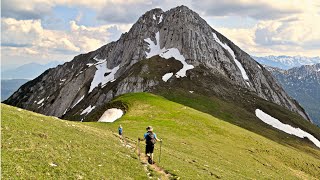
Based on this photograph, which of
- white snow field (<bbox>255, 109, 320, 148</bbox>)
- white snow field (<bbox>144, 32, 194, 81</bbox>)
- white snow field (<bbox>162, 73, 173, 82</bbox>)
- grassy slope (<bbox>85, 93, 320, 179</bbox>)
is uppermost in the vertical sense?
Answer: white snow field (<bbox>144, 32, 194, 81</bbox>)

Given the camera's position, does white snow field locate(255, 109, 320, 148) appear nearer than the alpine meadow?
No

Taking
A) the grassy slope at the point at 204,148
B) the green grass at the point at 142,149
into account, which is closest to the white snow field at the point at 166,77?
the grassy slope at the point at 204,148

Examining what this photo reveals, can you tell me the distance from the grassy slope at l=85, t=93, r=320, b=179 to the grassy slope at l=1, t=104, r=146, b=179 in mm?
5490

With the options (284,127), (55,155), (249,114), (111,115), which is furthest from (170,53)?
(55,155)

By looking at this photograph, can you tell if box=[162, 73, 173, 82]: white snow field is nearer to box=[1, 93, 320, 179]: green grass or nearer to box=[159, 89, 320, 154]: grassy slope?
box=[159, 89, 320, 154]: grassy slope

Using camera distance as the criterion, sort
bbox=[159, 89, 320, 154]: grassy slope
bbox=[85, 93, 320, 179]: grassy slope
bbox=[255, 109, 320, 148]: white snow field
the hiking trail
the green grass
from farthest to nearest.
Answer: bbox=[255, 109, 320, 148]: white snow field < bbox=[159, 89, 320, 154]: grassy slope < bbox=[85, 93, 320, 179]: grassy slope < the hiking trail < the green grass

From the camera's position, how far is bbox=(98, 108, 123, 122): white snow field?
74.6 m

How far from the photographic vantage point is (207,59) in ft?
578

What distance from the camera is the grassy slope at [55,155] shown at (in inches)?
835

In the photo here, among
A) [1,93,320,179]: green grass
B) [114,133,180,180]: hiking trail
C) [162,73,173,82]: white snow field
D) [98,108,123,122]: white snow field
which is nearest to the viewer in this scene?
[1,93,320,179]: green grass

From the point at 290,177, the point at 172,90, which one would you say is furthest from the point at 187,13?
the point at 290,177

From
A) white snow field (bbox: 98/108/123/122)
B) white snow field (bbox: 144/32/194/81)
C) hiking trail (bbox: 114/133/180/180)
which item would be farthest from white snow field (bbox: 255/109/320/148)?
hiking trail (bbox: 114/133/180/180)

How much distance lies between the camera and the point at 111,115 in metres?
76.4

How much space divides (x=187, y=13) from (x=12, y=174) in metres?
185
